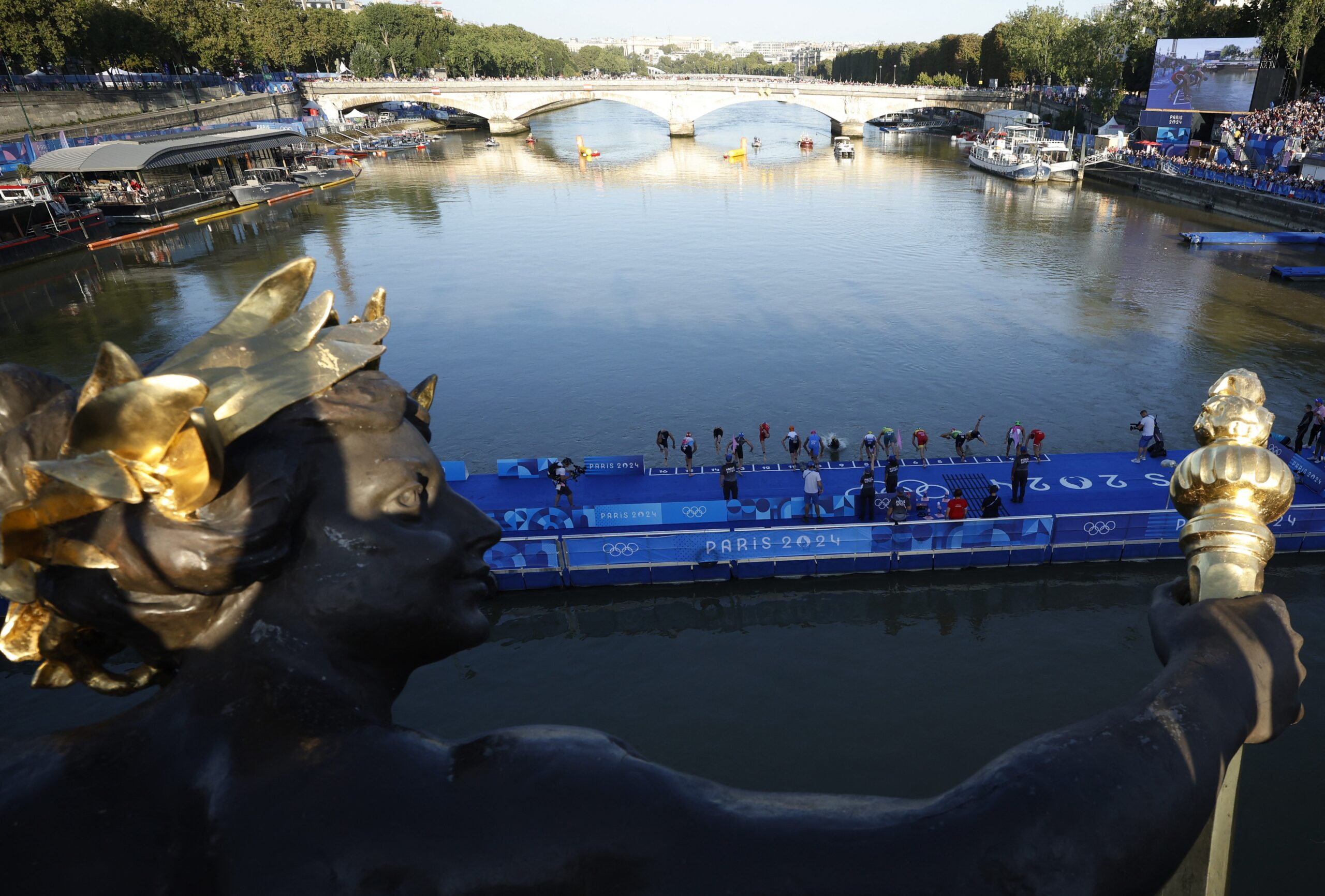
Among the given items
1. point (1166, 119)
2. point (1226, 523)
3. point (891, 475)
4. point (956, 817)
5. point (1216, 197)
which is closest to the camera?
point (956, 817)

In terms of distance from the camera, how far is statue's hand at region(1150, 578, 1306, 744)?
7.21 ft

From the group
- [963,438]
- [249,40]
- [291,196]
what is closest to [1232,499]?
[963,438]

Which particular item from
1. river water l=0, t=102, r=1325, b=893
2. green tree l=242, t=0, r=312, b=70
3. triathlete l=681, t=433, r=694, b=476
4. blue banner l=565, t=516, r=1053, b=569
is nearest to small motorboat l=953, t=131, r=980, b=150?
river water l=0, t=102, r=1325, b=893

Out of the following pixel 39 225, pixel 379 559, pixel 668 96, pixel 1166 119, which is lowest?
pixel 39 225

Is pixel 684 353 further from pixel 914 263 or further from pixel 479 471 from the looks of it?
pixel 914 263

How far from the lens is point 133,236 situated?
53156 mm

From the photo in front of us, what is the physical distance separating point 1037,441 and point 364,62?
125753mm

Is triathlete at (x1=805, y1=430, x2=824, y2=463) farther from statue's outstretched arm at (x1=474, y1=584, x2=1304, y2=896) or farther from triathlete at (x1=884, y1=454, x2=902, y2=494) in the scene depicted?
statue's outstretched arm at (x1=474, y1=584, x2=1304, y2=896)

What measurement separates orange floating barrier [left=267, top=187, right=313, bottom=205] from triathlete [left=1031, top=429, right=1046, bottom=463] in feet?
208

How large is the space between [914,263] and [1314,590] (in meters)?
29.2

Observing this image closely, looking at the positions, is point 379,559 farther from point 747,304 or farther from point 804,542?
point 747,304

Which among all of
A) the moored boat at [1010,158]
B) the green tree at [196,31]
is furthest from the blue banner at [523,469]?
the green tree at [196,31]

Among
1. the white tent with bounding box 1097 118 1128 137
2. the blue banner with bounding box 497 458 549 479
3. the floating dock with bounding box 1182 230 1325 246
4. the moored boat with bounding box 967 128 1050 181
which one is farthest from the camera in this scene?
the white tent with bounding box 1097 118 1128 137

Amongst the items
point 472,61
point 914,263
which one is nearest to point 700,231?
point 914,263
